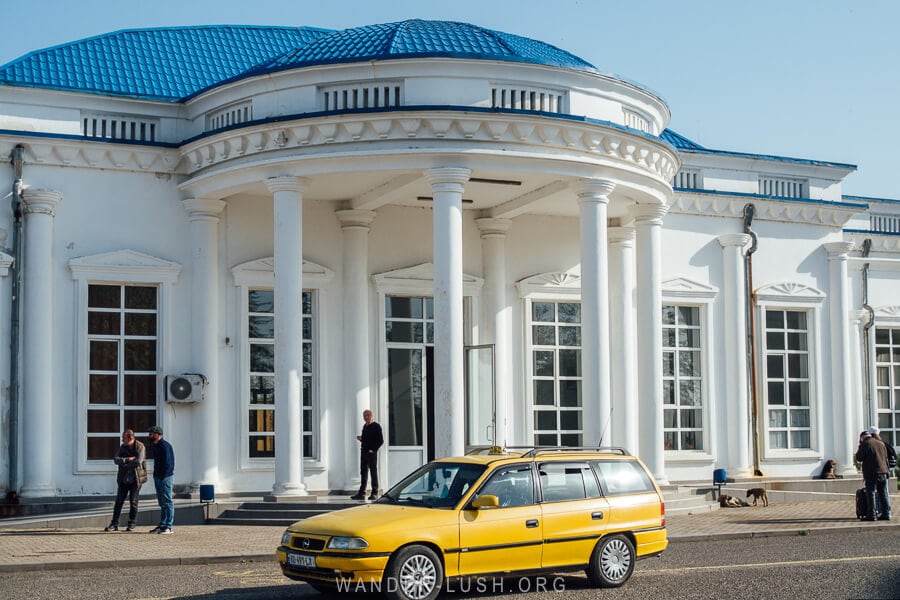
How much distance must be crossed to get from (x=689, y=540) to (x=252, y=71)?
10.2 m

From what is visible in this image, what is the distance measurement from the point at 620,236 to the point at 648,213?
5.24 feet

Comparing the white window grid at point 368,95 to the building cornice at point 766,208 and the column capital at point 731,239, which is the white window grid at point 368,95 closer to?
the building cornice at point 766,208

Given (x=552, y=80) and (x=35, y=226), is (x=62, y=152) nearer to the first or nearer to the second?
(x=35, y=226)

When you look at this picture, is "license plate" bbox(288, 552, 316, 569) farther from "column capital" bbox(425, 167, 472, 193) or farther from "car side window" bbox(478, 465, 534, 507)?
"column capital" bbox(425, 167, 472, 193)

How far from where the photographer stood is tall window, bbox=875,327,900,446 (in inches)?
1142

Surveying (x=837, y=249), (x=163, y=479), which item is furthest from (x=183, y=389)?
(x=837, y=249)

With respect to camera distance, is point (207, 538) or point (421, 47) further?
point (421, 47)

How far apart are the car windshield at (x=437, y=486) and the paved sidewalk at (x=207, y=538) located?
3150 mm

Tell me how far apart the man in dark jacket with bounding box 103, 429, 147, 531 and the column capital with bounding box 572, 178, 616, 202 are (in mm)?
8133

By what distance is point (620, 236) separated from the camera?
77.7 ft

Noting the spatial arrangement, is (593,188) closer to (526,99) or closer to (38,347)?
(526,99)

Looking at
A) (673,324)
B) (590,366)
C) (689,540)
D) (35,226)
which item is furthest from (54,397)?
(673,324)

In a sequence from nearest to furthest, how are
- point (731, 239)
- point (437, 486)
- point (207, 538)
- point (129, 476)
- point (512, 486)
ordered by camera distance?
point (512, 486) → point (437, 486) → point (207, 538) → point (129, 476) → point (731, 239)

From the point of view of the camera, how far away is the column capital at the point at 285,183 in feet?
63.7
